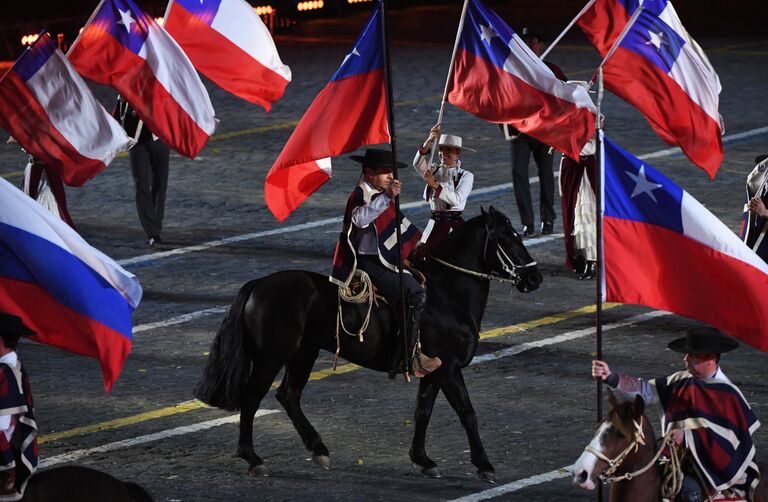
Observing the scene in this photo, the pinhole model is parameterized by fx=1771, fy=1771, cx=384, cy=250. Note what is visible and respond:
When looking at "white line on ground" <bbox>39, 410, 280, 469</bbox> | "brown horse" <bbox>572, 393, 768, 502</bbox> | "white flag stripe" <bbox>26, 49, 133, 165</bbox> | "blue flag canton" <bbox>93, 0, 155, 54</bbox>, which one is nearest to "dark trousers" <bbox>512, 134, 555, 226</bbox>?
"blue flag canton" <bbox>93, 0, 155, 54</bbox>

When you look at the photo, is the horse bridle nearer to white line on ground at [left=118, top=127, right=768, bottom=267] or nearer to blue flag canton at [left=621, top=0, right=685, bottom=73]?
blue flag canton at [left=621, top=0, right=685, bottom=73]

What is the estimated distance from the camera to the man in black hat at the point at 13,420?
1049 cm

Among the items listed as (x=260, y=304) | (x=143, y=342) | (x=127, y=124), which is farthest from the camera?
(x=127, y=124)

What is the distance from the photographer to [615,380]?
35.4ft

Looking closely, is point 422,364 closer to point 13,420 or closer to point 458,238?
point 458,238

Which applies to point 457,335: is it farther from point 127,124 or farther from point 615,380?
point 127,124

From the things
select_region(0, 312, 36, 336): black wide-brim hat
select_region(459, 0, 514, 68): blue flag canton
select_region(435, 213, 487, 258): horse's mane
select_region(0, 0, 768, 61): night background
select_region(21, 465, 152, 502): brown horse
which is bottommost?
select_region(0, 0, 768, 61): night background

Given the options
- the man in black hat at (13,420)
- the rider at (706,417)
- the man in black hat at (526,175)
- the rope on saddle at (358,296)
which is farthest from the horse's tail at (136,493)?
the man in black hat at (526,175)

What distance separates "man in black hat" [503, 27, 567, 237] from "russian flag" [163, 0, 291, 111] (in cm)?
535

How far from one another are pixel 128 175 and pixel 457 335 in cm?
1210

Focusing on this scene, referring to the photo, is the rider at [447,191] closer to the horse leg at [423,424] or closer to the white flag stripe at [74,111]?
the horse leg at [423,424]

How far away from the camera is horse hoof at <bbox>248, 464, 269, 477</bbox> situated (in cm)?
1409

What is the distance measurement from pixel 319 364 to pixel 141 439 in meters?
2.78

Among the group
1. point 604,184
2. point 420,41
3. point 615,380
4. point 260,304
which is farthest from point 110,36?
point 420,41
